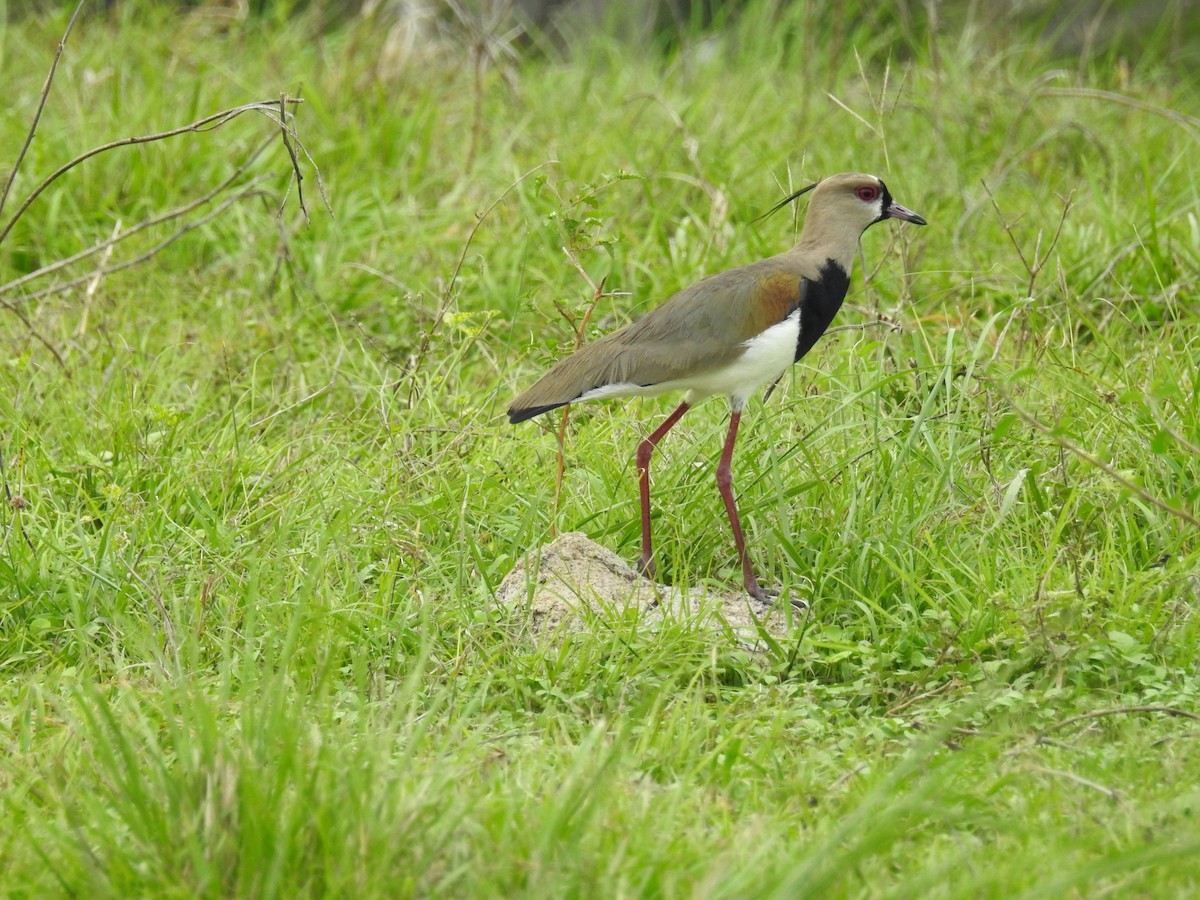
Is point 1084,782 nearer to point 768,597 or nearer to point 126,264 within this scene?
point 768,597

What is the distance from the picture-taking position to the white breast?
12.7ft

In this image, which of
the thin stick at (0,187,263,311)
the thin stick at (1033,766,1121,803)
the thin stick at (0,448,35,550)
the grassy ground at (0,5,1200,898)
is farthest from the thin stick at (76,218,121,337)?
the thin stick at (1033,766,1121,803)

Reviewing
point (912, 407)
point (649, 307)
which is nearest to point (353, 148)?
point (649, 307)

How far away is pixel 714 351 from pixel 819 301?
352 mm

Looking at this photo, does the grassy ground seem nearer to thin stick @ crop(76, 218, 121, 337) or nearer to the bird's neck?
thin stick @ crop(76, 218, 121, 337)

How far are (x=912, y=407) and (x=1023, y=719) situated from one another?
1361 mm

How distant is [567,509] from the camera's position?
4180 mm

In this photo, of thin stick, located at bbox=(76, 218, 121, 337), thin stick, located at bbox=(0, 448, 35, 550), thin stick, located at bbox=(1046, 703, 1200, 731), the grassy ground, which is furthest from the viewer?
thin stick, located at bbox=(76, 218, 121, 337)

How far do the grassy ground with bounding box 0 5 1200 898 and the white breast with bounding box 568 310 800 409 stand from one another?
23cm

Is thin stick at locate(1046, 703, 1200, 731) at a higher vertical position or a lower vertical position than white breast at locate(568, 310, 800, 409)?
lower

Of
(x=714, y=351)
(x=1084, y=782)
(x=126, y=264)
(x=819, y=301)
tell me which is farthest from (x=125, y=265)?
(x=1084, y=782)

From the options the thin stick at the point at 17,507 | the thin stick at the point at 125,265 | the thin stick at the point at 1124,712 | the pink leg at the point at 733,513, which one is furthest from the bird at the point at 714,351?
the thin stick at the point at 17,507

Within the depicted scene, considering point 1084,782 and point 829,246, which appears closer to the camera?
point 1084,782

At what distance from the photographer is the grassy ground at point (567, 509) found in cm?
258
